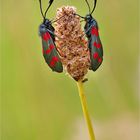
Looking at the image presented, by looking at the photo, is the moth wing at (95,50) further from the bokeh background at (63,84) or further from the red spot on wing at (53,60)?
the bokeh background at (63,84)

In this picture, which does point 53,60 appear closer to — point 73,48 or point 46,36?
point 73,48

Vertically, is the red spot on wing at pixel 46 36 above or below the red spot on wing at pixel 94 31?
above

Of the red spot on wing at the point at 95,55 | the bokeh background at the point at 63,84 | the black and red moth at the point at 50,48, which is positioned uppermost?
the black and red moth at the point at 50,48

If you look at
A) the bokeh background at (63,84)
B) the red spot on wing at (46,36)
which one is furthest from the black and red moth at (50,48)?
the bokeh background at (63,84)

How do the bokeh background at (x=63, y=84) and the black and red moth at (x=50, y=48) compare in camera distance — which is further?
the bokeh background at (x=63, y=84)
